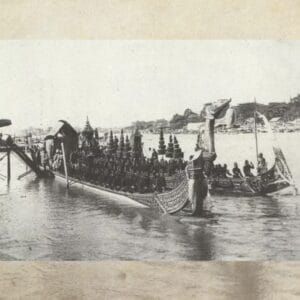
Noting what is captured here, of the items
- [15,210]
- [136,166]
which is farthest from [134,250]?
[15,210]

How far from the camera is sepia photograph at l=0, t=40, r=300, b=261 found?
155 cm

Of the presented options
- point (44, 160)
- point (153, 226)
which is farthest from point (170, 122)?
point (44, 160)

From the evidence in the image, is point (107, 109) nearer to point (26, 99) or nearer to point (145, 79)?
point (145, 79)

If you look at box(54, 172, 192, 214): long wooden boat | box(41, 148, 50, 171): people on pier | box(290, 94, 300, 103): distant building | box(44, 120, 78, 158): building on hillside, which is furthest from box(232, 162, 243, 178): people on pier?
box(41, 148, 50, 171): people on pier

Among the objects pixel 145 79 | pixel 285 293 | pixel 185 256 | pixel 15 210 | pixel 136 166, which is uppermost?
pixel 145 79

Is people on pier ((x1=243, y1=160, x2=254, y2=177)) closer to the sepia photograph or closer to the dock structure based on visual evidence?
the sepia photograph

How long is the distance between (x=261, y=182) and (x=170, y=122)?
39cm

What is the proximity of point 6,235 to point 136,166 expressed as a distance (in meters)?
0.52

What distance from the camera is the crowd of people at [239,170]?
156 centimetres

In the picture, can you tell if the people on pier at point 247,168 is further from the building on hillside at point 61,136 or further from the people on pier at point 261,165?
the building on hillside at point 61,136

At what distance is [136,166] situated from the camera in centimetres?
161

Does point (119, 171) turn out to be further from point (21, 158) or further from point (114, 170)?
point (21, 158)

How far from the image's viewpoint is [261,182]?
1.57 metres

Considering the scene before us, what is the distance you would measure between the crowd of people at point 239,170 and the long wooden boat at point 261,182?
0.01 m
